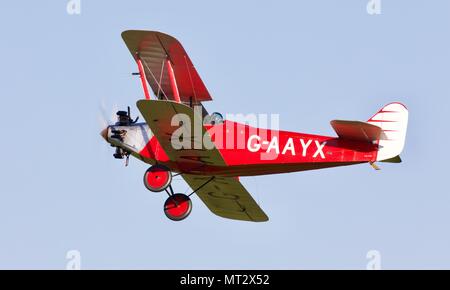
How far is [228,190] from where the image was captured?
803 inches

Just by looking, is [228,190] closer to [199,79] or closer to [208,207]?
[208,207]

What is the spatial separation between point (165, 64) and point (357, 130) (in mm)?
4105

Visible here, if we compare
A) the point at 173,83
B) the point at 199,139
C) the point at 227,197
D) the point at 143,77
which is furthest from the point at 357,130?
the point at 143,77

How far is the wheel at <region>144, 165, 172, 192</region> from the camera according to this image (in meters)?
18.2

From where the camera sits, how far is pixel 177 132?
17.7 metres

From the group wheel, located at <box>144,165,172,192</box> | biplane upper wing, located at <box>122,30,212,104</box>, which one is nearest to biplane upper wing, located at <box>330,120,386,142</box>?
biplane upper wing, located at <box>122,30,212,104</box>

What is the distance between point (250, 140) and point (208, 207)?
3.55m

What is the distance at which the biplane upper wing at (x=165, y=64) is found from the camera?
18453 mm

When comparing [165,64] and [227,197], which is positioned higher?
[165,64]

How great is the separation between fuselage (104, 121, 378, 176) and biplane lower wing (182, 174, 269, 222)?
1076 mm

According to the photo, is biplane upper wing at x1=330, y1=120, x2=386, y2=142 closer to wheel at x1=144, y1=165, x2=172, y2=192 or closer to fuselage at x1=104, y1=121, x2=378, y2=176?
fuselage at x1=104, y1=121, x2=378, y2=176

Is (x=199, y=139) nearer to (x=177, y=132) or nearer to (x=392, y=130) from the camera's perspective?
(x=177, y=132)
